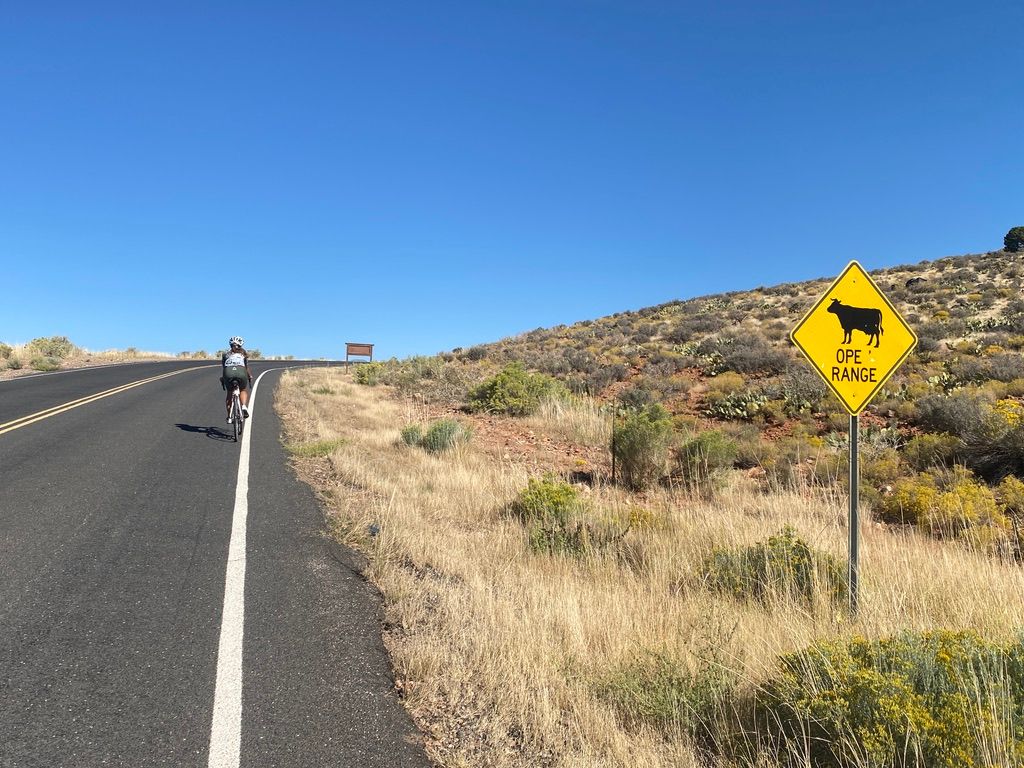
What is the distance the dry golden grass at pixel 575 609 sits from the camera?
10.5 feet

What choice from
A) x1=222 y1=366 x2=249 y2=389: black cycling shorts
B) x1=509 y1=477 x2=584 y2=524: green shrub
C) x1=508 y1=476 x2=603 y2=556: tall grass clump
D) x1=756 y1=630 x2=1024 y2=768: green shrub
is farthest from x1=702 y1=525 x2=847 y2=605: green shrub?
x1=222 y1=366 x2=249 y2=389: black cycling shorts

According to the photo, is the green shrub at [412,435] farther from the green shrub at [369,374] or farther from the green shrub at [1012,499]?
the green shrub at [369,374]

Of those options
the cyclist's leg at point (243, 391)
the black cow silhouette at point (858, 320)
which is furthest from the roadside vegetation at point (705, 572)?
the black cow silhouette at point (858, 320)

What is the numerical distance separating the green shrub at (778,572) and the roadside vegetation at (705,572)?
1.1 inches

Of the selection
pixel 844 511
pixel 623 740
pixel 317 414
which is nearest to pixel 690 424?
pixel 844 511

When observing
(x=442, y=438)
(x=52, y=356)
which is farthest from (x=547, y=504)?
(x=52, y=356)

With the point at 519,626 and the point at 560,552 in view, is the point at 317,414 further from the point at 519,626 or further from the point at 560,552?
the point at 519,626

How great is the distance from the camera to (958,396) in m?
11.4

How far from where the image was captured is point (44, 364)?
24.6 meters

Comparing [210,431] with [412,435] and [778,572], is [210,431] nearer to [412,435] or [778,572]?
[412,435]

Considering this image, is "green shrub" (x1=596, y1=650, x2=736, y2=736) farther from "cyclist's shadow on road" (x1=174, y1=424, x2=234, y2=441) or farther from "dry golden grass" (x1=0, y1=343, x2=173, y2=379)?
"dry golden grass" (x1=0, y1=343, x2=173, y2=379)

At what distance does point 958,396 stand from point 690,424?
5.44 meters

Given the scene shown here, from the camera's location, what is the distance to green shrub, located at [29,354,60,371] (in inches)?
958

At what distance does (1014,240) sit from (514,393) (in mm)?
47612
